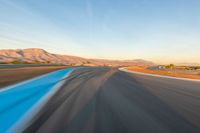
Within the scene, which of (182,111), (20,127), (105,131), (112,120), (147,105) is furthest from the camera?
(147,105)

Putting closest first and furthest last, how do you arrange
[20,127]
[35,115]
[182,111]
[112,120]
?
[20,127], [112,120], [35,115], [182,111]

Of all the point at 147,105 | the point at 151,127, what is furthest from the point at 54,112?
the point at 147,105

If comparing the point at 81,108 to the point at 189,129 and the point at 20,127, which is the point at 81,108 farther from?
the point at 189,129

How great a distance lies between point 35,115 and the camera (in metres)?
4.15

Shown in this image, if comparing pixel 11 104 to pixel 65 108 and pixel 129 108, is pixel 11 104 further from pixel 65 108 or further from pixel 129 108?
pixel 129 108

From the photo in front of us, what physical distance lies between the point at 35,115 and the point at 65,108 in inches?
35.7

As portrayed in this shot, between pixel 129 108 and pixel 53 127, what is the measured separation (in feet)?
8.12

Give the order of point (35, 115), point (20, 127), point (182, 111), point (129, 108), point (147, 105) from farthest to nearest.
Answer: point (147, 105) < point (129, 108) < point (182, 111) < point (35, 115) < point (20, 127)

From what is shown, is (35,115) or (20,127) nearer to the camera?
(20,127)

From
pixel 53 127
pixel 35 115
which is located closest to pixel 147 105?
pixel 53 127

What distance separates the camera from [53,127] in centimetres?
336

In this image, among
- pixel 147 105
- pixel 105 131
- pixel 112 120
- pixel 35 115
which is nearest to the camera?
pixel 105 131

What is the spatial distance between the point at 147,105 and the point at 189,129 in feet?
6.19

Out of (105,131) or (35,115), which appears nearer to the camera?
(105,131)
